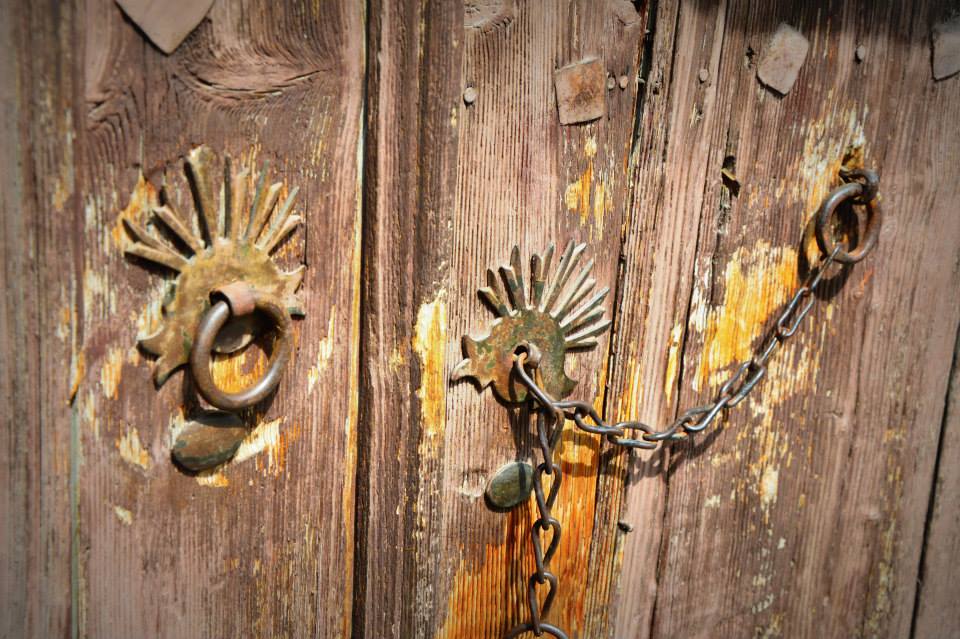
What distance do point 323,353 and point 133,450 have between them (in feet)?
0.62

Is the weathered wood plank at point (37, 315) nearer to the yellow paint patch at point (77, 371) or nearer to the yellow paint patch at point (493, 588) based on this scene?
the yellow paint patch at point (77, 371)

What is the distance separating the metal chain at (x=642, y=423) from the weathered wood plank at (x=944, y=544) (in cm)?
34

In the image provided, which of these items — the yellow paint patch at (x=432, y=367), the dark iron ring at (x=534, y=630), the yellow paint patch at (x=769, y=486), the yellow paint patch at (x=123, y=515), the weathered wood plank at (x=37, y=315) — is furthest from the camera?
the yellow paint patch at (x=769, y=486)

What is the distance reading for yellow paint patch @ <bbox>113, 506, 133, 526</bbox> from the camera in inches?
25.3

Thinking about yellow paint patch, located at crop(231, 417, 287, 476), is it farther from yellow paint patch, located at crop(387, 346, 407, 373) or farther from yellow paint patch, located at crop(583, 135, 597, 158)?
yellow paint patch, located at crop(583, 135, 597, 158)

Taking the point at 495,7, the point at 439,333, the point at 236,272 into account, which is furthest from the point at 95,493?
the point at 495,7

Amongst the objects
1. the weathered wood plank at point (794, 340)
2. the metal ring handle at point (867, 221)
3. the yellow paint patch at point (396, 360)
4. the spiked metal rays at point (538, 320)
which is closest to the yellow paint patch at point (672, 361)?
the weathered wood plank at point (794, 340)

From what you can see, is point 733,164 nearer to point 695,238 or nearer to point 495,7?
point 695,238

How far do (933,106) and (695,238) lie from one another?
41 cm

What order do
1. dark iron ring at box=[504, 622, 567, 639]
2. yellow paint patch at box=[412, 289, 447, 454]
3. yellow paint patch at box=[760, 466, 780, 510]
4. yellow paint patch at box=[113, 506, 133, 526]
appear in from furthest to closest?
yellow paint patch at box=[760, 466, 780, 510], dark iron ring at box=[504, 622, 567, 639], yellow paint patch at box=[412, 289, 447, 454], yellow paint patch at box=[113, 506, 133, 526]

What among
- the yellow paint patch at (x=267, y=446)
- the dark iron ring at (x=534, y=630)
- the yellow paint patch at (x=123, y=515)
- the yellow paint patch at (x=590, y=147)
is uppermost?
the yellow paint patch at (x=590, y=147)

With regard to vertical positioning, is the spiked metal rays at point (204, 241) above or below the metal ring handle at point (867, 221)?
below

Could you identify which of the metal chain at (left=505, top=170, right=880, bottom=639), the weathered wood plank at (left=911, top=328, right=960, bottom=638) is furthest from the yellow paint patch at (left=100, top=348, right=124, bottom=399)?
the weathered wood plank at (left=911, top=328, right=960, bottom=638)

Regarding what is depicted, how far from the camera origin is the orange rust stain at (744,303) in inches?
37.0
